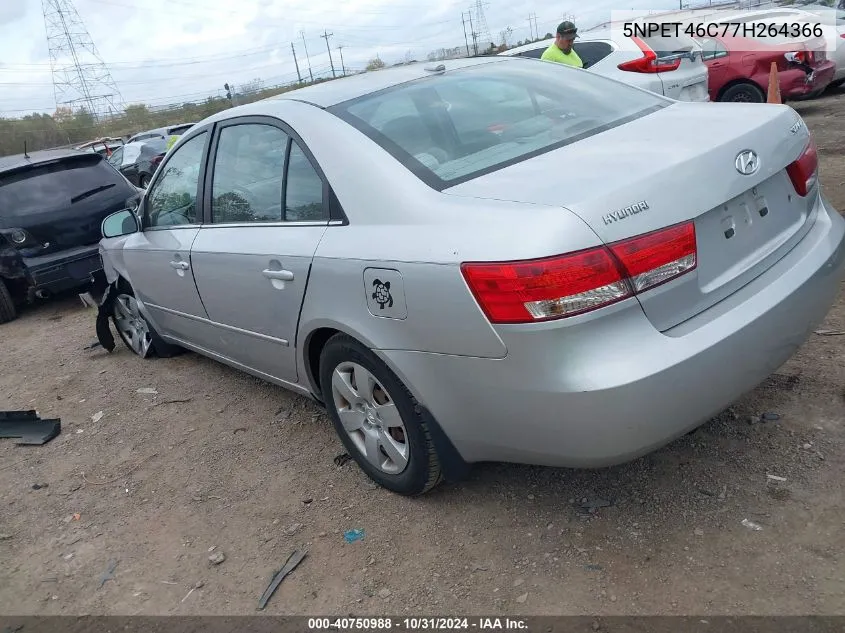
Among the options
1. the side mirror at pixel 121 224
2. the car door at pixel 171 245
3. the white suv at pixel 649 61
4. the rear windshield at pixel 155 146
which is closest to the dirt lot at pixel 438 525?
the car door at pixel 171 245

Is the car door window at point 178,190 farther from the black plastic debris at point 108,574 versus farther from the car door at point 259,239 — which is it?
the black plastic debris at point 108,574

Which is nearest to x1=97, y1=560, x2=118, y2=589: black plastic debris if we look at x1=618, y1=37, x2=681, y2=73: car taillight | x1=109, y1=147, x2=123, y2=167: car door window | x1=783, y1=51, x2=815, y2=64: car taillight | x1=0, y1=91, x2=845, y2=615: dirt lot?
x1=0, y1=91, x2=845, y2=615: dirt lot

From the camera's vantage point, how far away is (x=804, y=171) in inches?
107

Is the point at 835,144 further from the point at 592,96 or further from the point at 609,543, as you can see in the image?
the point at 609,543

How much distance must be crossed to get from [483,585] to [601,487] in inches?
27.0

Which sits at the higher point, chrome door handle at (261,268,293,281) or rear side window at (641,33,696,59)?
rear side window at (641,33,696,59)

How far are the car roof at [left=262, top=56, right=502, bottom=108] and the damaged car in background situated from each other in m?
4.22

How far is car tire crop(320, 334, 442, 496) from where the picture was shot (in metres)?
2.68

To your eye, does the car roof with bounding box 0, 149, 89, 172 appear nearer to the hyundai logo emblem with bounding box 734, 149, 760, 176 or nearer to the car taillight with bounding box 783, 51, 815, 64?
the hyundai logo emblem with bounding box 734, 149, 760, 176

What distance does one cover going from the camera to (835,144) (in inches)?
307

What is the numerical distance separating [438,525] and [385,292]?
3.28ft

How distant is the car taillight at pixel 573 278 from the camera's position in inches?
82.0

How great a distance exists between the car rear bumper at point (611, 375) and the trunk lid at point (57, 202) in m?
5.94

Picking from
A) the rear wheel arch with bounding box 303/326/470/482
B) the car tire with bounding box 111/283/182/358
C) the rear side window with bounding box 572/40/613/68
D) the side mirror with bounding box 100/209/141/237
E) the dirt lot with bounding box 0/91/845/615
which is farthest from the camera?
the rear side window with bounding box 572/40/613/68
